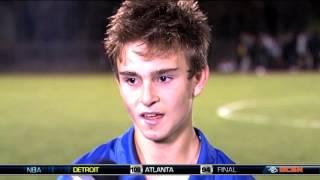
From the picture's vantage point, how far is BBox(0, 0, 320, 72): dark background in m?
7.74

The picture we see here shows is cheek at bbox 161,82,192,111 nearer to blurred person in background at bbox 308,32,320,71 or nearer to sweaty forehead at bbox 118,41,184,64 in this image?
sweaty forehead at bbox 118,41,184,64

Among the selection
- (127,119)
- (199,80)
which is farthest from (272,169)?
(127,119)

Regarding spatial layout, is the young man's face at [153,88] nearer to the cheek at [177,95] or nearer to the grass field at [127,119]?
the cheek at [177,95]

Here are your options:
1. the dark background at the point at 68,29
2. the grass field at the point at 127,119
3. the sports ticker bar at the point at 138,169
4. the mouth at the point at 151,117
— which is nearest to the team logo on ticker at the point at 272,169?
the sports ticker bar at the point at 138,169

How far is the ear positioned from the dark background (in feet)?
19.6

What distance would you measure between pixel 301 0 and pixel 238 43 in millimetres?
1160

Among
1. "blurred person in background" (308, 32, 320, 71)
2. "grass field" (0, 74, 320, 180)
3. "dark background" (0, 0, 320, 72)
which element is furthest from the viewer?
"blurred person in background" (308, 32, 320, 71)

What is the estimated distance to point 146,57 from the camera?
1230 millimetres

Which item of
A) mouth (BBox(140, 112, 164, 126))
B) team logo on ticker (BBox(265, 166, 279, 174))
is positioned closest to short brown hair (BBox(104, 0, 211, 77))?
mouth (BBox(140, 112, 164, 126))

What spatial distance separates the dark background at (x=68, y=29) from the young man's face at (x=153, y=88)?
5.99 m

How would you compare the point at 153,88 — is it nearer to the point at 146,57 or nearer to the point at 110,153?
the point at 146,57

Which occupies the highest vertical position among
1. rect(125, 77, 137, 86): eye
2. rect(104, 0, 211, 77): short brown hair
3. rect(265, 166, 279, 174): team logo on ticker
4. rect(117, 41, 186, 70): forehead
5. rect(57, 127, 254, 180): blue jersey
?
rect(104, 0, 211, 77): short brown hair

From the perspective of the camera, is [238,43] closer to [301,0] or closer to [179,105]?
[301,0]

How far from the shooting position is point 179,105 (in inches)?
49.3
